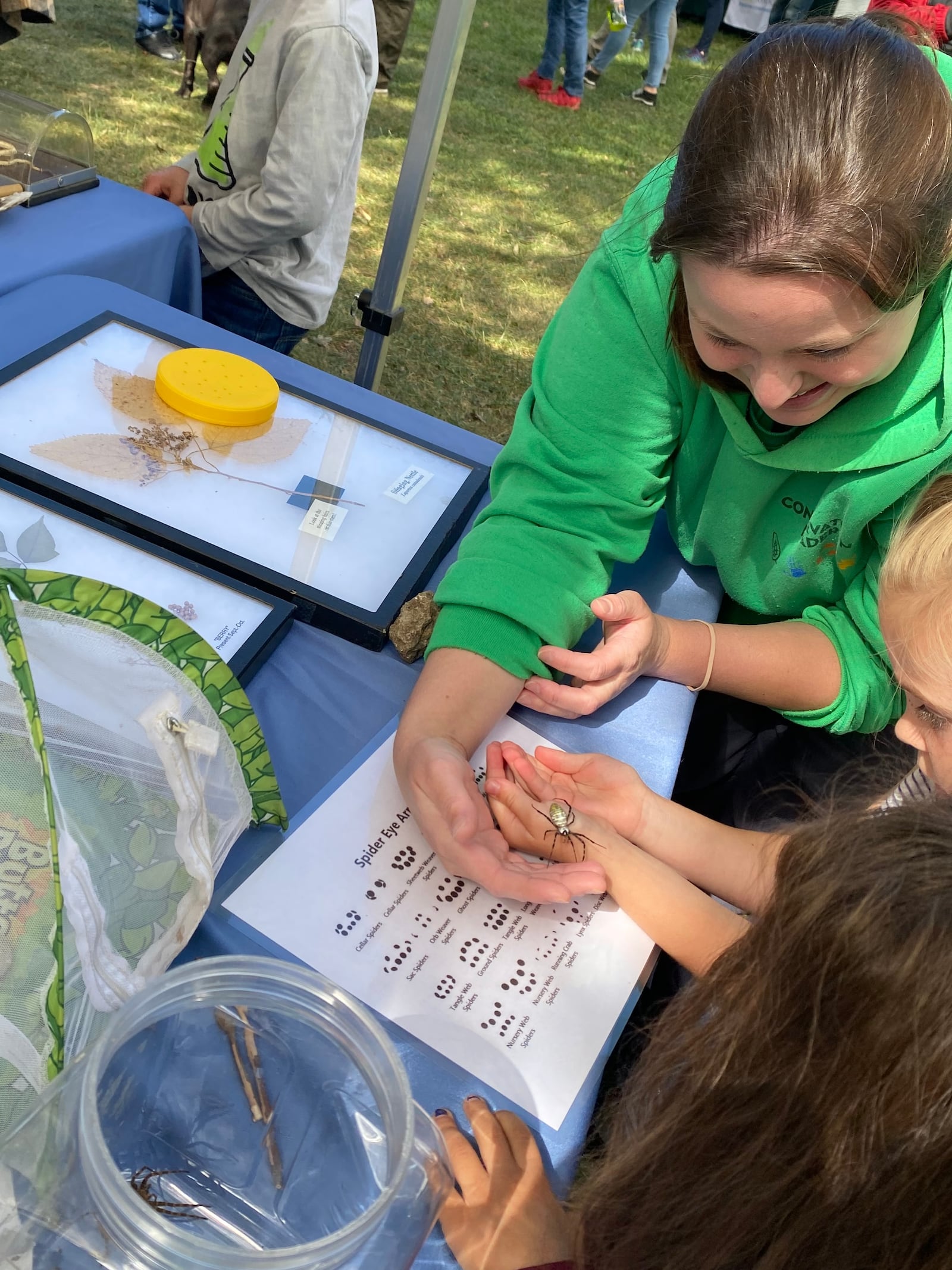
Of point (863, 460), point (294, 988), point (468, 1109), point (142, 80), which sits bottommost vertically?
point (142, 80)

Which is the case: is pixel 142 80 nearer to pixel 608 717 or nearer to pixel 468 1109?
pixel 608 717

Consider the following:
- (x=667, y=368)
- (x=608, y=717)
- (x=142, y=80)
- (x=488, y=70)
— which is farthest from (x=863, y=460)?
(x=488, y=70)

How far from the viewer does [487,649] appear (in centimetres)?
94

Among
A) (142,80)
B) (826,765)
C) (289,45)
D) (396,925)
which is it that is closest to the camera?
(396,925)

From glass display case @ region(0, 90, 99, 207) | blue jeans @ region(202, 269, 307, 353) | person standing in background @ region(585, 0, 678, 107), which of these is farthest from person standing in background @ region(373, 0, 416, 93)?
glass display case @ region(0, 90, 99, 207)

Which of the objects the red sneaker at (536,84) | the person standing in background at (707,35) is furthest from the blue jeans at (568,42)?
the person standing in background at (707,35)

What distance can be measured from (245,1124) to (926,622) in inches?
27.9

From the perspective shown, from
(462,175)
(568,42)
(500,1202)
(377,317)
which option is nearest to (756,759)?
(500,1202)

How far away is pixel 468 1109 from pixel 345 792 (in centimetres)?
27

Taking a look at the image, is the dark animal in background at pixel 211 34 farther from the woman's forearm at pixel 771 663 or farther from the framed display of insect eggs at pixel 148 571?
the woman's forearm at pixel 771 663

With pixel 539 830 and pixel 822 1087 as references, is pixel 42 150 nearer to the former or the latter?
pixel 539 830

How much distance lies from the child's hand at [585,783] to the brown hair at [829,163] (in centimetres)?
42

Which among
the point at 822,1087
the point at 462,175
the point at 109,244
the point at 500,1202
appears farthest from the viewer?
the point at 462,175

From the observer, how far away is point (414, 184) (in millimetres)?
1803
